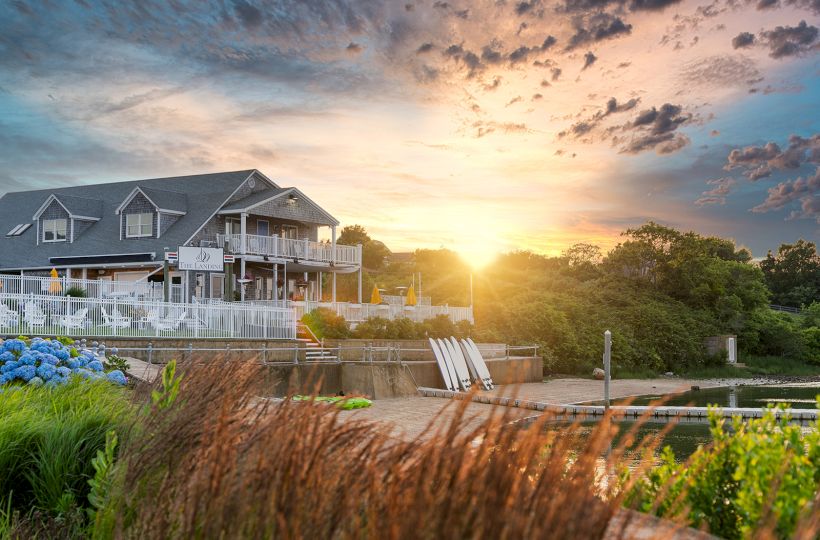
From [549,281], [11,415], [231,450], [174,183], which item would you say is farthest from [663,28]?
[174,183]

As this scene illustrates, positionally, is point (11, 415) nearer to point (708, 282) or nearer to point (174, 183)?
point (174, 183)

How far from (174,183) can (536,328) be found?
20498mm

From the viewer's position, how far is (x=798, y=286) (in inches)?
2746

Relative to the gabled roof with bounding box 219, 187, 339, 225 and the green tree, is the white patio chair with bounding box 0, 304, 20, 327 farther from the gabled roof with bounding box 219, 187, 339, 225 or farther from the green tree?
the green tree

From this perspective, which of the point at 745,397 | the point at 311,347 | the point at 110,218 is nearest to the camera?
the point at 311,347

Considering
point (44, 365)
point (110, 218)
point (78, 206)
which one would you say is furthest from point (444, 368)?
point (78, 206)

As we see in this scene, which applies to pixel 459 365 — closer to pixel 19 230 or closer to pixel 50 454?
pixel 50 454

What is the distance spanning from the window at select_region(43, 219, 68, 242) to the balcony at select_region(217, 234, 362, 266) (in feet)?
29.7

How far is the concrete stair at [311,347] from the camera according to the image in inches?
880

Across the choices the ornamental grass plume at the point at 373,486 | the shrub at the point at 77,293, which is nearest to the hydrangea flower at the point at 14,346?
the ornamental grass plume at the point at 373,486

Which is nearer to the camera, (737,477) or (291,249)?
(737,477)

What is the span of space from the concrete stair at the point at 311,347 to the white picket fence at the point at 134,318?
672 mm

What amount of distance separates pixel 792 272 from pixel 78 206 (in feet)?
197

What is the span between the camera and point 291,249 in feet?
A: 125
